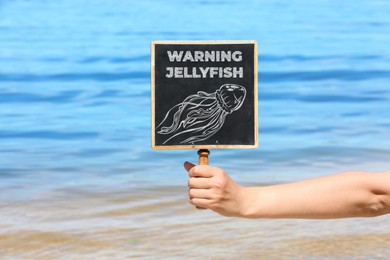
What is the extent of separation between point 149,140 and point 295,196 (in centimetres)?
657

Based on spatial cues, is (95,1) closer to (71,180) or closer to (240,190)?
(71,180)

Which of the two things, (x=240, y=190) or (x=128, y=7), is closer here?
(x=240, y=190)

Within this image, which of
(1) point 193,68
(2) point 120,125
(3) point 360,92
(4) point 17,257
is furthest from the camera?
(3) point 360,92

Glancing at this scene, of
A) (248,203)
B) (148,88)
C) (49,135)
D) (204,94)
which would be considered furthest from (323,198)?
(148,88)

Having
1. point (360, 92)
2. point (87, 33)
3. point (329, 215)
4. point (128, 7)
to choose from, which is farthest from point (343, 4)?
point (329, 215)

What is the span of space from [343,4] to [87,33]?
8.56 m

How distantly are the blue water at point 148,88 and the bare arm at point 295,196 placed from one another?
13.8 feet

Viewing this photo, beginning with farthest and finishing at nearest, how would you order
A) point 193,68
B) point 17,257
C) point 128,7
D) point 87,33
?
point 128,7 → point 87,33 → point 17,257 → point 193,68

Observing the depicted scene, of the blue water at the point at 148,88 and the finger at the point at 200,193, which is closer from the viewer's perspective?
the finger at the point at 200,193

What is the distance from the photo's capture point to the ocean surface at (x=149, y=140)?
20.3 feet

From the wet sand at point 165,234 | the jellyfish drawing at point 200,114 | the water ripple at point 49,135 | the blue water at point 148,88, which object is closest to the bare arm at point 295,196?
the jellyfish drawing at point 200,114

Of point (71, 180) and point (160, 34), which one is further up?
point (160, 34)

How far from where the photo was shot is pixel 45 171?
857 centimetres

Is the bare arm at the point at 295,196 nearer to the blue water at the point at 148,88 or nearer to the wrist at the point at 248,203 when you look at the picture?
the wrist at the point at 248,203
